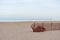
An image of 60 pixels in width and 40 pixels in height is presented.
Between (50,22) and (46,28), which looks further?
(50,22)

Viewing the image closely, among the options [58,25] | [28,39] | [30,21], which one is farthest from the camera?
[30,21]

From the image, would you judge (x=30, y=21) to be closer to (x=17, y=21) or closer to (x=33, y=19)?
(x=33, y=19)

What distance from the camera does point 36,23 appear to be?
7.22 feet

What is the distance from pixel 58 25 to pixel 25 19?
2.41 feet

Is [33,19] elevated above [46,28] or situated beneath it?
elevated above

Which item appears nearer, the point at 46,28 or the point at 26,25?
the point at 46,28

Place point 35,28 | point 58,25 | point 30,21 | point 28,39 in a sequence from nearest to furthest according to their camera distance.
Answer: point 28,39
point 35,28
point 58,25
point 30,21

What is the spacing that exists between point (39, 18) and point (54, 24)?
1.13ft

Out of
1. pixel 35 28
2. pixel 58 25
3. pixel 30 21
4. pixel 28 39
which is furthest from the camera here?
pixel 30 21

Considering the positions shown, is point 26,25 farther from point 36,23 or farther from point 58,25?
point 58,25

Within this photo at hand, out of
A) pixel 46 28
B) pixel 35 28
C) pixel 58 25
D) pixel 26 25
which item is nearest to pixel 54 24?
pixel 58 25

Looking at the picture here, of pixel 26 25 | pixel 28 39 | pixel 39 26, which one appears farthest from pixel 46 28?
pixel 28 39

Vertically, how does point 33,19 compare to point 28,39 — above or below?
above

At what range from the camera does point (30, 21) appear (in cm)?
241
